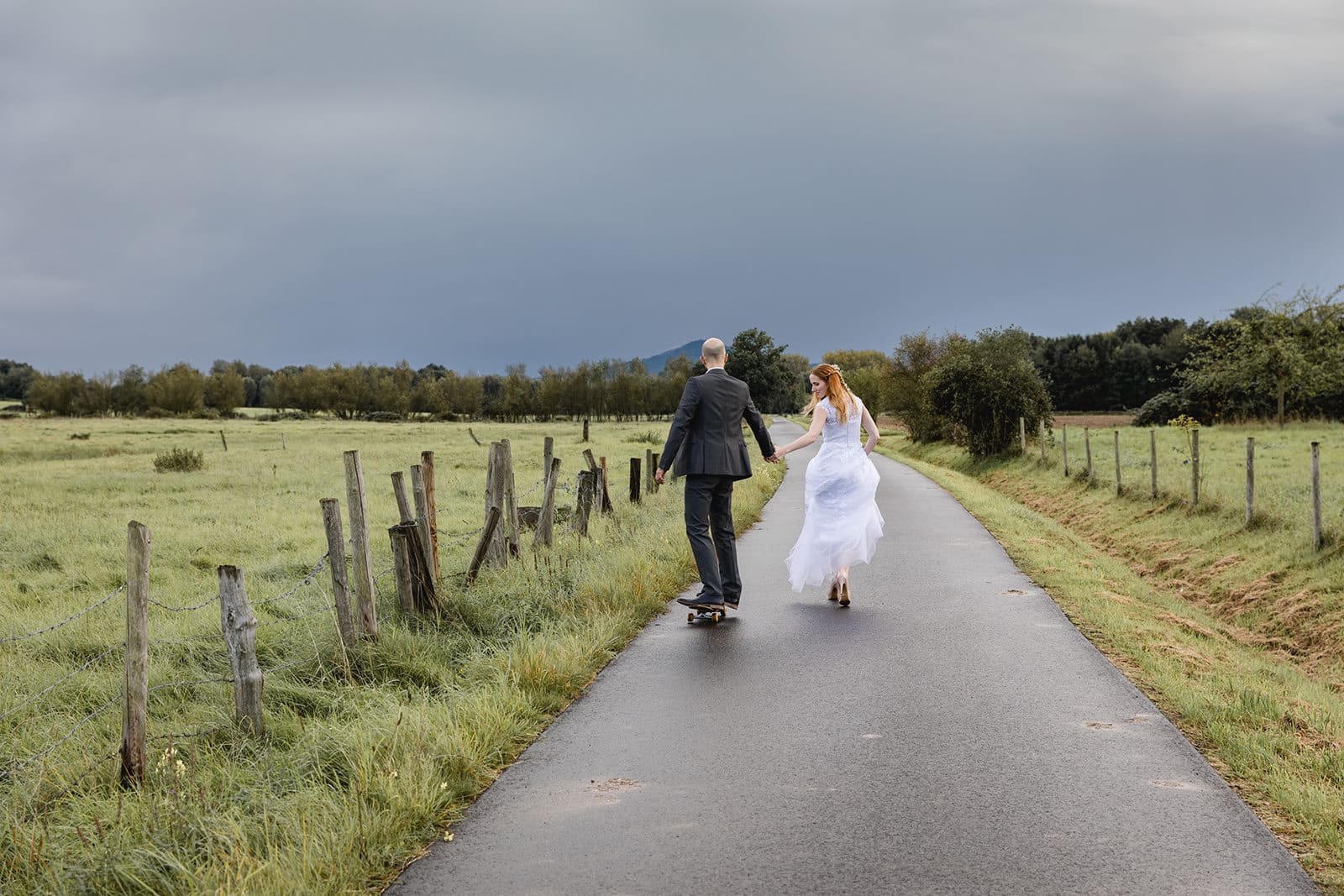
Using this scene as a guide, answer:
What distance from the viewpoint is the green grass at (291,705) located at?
3844mm

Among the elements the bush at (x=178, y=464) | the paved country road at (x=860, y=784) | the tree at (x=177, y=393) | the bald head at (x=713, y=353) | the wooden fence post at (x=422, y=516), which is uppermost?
the tree at (x=177, y=393)

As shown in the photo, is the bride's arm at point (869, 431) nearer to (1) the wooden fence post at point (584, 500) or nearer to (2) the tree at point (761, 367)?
(1) the wooden fence post at point (584, 500)

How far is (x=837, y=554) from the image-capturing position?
9242mm

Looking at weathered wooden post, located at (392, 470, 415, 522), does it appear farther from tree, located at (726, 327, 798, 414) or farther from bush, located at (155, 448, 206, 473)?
tree, located at (726, 327, 798, 414)

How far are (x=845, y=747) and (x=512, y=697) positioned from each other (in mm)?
1936

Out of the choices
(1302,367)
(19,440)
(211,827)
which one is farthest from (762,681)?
(19,440)

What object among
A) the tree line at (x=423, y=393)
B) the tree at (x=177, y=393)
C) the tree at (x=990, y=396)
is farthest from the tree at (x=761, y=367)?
the tree at (x=990, y=396)

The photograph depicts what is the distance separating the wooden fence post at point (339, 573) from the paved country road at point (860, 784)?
1.78m

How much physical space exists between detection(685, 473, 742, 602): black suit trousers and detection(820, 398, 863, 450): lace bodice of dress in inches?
53.2

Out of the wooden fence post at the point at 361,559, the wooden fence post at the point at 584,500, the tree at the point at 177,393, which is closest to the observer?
the wooden fence post at the point at 361,559

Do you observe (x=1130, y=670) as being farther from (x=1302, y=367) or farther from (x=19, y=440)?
(x=19, y=440)

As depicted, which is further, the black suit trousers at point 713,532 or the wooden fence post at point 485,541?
the wooden fence post at point 485,541

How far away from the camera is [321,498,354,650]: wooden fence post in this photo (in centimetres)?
651

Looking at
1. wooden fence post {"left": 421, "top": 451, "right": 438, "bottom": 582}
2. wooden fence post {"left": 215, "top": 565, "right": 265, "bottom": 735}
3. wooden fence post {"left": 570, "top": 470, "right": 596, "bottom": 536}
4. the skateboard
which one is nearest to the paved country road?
the skateboard
